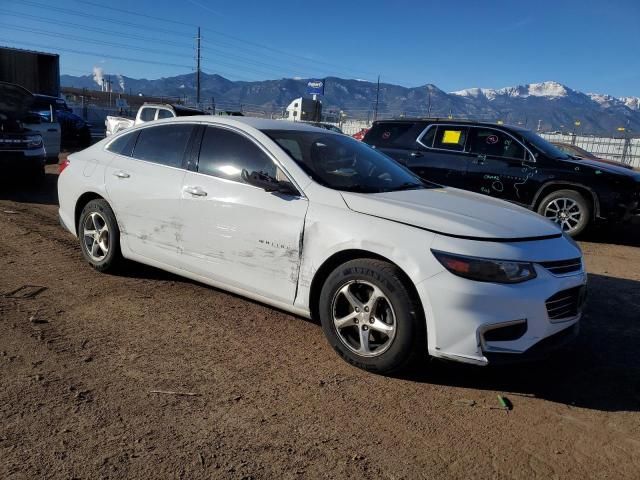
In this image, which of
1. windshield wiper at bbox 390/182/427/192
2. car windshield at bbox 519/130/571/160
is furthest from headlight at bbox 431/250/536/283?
car windshield at bbox 519/130/571/160

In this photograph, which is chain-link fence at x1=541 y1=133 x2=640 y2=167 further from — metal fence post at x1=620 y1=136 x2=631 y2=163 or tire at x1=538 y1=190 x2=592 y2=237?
tire at x1=538 y1=190 x2=592 y2=237

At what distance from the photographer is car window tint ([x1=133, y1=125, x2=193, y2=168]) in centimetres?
445

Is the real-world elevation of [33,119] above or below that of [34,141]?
above

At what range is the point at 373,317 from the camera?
324 centimetres

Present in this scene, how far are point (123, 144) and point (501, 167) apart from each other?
5892 mm

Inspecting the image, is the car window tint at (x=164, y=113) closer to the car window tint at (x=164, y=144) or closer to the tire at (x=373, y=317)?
the car window tint at (x=164, y=144)

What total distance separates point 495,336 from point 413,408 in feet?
2.04

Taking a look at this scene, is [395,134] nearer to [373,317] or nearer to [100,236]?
[100,236]

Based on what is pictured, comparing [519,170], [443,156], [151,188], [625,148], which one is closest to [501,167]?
[519,170]

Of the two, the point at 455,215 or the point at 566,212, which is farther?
the point at 566,212

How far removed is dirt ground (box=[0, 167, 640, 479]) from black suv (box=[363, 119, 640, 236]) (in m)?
3.90

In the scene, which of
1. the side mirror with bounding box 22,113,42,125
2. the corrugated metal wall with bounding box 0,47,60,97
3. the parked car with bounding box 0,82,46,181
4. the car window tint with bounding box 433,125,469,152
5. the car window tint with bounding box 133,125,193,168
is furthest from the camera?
the corrugated metal wall with bounding box 0,47,60,97

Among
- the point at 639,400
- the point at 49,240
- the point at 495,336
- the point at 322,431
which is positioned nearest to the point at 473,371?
the point at 495,336

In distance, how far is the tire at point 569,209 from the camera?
26.1 feet
